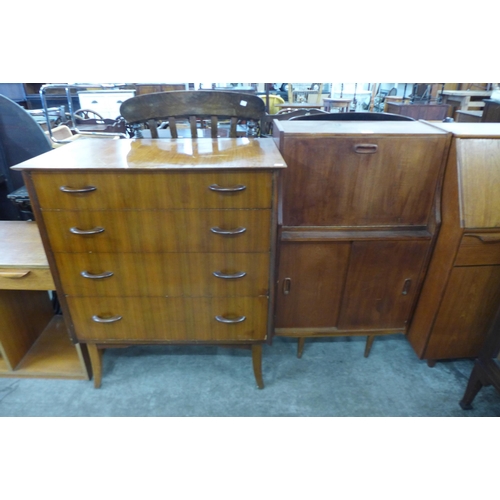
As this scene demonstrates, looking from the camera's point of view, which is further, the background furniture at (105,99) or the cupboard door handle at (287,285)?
the background furniture at (105,99)

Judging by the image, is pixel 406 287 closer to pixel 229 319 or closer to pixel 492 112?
pixel 229 319

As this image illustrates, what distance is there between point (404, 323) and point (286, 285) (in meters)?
0.62

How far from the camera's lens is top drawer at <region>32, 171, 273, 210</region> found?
3.48ft

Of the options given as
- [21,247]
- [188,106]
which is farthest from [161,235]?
[21,247]

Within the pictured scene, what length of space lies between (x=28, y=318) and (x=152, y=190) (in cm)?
109

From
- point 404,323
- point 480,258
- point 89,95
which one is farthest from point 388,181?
point 89,95

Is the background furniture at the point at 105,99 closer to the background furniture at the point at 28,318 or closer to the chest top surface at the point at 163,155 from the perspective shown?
the background furniture at the point at 28,318

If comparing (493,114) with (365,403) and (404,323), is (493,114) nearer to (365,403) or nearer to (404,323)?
(404,323)

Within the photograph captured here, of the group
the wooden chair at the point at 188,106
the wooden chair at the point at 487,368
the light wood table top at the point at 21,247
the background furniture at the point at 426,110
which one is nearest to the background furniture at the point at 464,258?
the wooden chair at the point at 487,368

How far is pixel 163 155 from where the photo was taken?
3.87ft

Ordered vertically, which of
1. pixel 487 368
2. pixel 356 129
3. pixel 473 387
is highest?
pixel 356 129

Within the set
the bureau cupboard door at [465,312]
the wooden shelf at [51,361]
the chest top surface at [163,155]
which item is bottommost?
the wooden shelf at [51,361]

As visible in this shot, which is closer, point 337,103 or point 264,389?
point 264,389

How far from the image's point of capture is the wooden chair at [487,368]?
1.31 m
